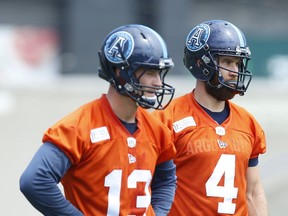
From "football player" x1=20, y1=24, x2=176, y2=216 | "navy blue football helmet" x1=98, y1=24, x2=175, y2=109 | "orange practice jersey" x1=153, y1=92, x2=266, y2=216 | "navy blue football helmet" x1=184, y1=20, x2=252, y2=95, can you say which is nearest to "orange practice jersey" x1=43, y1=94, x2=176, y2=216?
"football player" x1=20, y1=24, x2=176, y2=216

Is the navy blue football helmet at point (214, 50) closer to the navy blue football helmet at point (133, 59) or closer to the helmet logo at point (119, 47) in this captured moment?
the navy blue football helmet at point (133, 59)

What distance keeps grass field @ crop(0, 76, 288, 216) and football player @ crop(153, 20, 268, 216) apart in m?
3.05

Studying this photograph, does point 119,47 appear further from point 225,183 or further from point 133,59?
point 225,183

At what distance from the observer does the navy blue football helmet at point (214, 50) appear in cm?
508

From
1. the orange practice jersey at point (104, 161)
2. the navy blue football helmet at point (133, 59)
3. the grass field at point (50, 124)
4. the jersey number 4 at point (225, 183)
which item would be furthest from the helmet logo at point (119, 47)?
the grass field at point (50, 124)

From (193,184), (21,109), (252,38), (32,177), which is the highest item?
(32,177)

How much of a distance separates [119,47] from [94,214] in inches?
30.1

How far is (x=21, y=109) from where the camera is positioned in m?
8.37

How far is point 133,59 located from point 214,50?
820 millimetres

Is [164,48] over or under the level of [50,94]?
over

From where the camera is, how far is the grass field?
318 inches

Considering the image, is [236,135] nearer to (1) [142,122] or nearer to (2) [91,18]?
(1) [142,122]

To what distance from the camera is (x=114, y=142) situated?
14.6 feet

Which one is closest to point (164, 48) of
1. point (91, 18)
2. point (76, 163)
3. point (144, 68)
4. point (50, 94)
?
point (144, 68)
